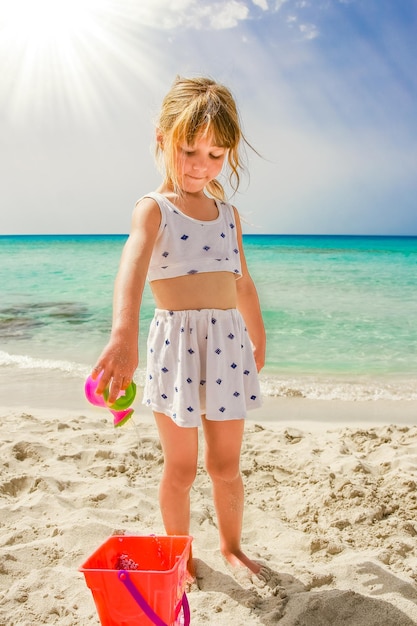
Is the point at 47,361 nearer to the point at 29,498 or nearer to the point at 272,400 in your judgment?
the point at 272,400

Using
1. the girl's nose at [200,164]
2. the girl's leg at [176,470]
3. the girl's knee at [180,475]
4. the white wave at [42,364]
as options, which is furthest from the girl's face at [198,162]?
the white wave at [42,364]

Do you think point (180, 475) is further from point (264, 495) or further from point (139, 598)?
point (264, 495)

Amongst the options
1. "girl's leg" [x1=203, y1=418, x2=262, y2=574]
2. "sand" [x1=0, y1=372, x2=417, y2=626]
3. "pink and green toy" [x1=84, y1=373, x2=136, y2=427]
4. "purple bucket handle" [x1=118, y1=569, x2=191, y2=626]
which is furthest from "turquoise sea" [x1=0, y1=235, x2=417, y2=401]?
"purple bucket handle" [x1=118, y1=569, x2=191, y2=626]

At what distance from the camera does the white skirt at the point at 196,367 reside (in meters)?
2.12

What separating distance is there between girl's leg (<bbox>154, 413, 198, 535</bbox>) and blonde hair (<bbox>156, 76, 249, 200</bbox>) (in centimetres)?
91

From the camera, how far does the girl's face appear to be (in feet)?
7.08

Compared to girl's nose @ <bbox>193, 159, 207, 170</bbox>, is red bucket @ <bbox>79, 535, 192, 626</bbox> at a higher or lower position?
lower

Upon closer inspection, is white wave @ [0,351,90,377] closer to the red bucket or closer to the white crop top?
the white crop top

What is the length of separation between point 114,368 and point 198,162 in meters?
0.86

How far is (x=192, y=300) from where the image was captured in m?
2.20

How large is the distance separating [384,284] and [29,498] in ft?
46.7

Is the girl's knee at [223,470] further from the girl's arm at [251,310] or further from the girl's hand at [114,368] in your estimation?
the girl's hand at [114,368]

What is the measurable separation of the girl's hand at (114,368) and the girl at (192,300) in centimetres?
31

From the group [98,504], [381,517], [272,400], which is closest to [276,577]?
[381,517]
